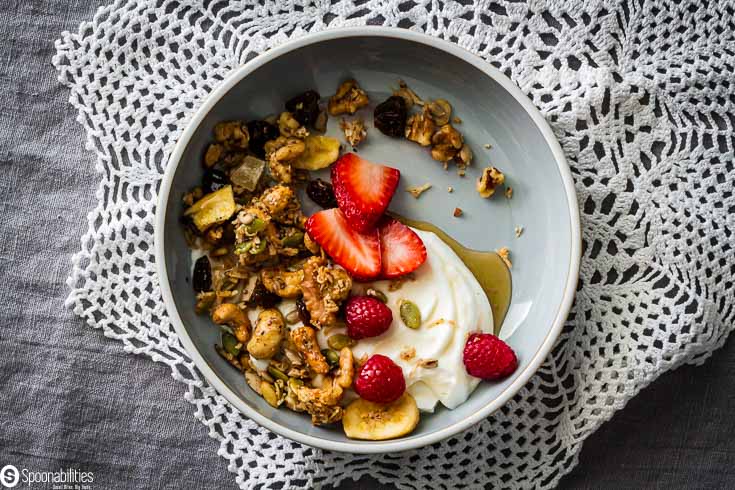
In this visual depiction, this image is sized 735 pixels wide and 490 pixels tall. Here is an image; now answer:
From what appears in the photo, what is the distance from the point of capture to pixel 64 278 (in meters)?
1.34

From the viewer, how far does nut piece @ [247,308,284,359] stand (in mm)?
1216

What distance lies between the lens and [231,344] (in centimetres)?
126

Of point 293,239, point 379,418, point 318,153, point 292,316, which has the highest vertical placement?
point 318,153

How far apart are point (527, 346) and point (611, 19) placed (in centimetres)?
60

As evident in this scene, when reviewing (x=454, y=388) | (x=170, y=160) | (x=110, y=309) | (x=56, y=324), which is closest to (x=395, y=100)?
(x=170, y=160)

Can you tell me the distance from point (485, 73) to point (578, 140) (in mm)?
212

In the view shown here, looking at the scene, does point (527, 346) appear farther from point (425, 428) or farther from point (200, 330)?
point (200, 330)

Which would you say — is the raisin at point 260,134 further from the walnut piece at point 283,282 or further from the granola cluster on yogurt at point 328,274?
the walnut piece at point 283,282

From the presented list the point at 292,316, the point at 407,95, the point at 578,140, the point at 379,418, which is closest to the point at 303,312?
the point at 292,316

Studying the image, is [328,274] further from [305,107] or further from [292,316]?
[305,107]

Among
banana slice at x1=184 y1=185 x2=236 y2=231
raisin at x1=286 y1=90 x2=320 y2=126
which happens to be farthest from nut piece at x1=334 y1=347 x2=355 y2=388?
raisin at x1=286 y1=90 x2=320 y2=126

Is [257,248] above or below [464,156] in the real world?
below

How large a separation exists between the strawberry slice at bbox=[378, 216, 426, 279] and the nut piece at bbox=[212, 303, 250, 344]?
0.84 feet

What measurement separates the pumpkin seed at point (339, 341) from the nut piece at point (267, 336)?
0.09m
